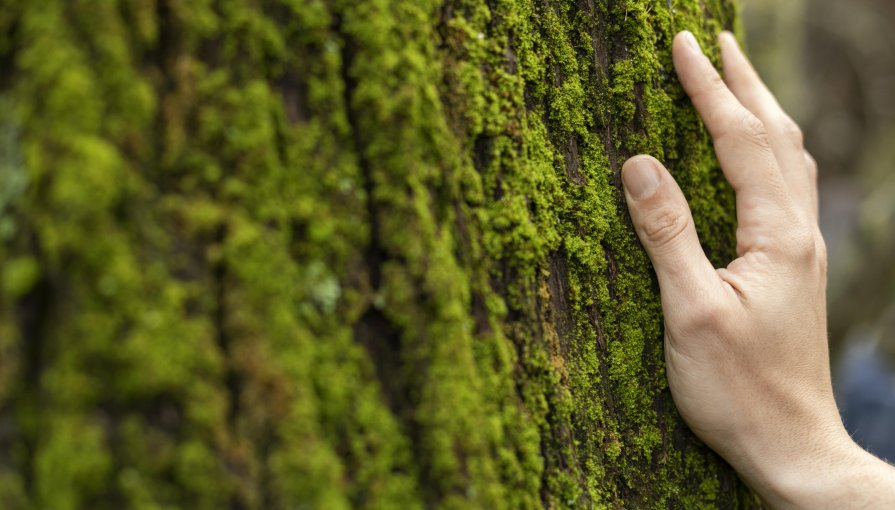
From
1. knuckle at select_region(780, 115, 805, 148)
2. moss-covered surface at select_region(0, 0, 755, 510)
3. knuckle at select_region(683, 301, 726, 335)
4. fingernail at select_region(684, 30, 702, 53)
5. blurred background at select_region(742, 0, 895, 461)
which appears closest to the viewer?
moss-covered surface at select_region(0, 0, 755, 510)

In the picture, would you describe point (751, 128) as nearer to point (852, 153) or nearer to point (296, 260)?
point (296, 260)

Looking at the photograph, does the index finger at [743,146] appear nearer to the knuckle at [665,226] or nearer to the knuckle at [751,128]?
the knuckle at [751,128]

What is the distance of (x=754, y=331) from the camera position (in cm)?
178

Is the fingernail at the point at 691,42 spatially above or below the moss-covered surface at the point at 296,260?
above

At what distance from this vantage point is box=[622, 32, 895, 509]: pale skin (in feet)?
5.74

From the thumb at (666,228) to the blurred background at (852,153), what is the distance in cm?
77

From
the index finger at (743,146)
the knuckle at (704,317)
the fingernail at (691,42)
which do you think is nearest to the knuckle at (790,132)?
the index finger at (743,146)

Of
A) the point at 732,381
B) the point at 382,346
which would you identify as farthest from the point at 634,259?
the point at 382,346

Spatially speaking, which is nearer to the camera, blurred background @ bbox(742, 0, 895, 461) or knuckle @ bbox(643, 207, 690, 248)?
knuckle @ bbox(643, 207, 690, 248)

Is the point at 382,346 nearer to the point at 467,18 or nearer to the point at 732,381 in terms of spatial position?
the point at 467,18

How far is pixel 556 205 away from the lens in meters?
1.61

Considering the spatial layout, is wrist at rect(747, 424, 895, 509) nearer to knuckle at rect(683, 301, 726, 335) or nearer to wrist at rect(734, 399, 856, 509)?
wrist at rect(734, 399, 856, 509)

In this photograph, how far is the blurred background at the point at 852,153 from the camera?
21.0 ft

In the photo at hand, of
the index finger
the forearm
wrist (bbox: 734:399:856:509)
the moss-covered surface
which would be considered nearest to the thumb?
the moss-covered surface
